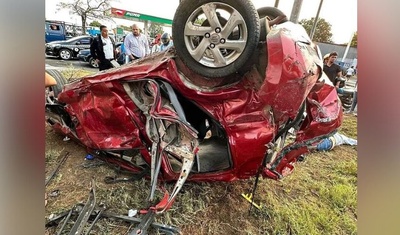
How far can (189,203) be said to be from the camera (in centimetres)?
184

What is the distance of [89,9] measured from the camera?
1587mm

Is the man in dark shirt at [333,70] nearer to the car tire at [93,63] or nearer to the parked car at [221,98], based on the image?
the parked car at [221,98]

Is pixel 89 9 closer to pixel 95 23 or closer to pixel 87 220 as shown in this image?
pixel 95 23

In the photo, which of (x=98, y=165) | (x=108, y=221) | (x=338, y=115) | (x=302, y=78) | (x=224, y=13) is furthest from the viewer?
(x=98, y=165)

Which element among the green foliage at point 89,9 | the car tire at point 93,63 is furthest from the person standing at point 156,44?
the green foliage at point 89,9

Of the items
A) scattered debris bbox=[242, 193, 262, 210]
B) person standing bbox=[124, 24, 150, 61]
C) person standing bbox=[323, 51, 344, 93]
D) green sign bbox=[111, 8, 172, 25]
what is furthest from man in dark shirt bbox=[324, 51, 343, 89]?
person standing bbox=[124, 24, 150, 61]

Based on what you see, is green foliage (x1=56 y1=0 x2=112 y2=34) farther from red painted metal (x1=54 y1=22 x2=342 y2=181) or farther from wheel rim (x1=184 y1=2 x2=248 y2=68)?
wheel rim (x1=184 y1=2 x2=248 y2=68)

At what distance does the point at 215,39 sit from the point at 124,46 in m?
1.68

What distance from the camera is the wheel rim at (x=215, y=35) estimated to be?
1335 millimetres

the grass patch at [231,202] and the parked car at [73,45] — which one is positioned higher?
the parked car at [73,45]
